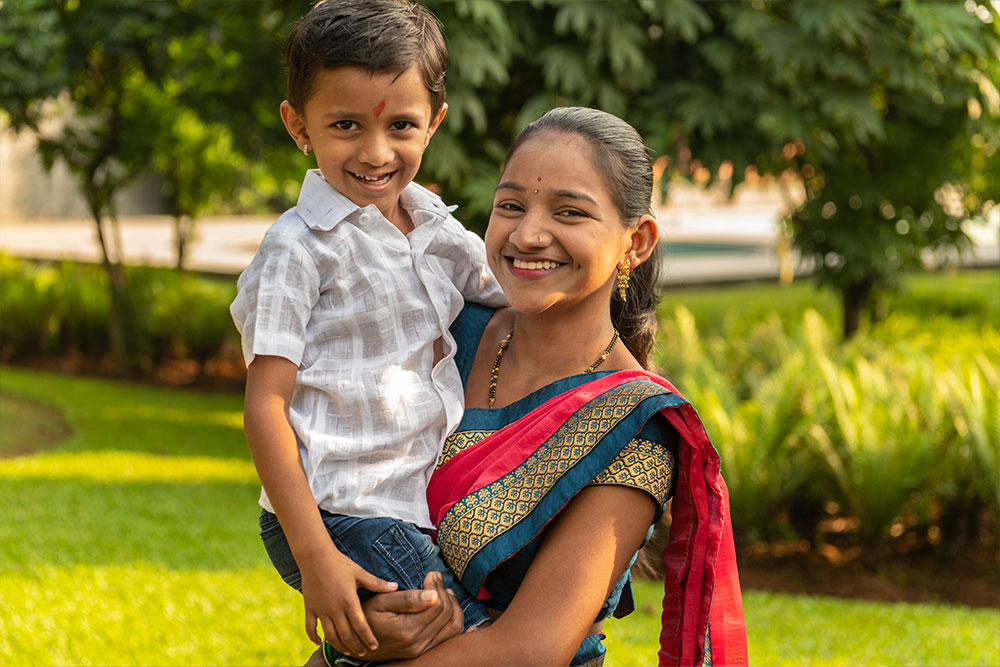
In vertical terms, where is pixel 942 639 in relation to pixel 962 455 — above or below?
below

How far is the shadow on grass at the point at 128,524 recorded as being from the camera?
5062mm

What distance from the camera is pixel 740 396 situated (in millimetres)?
6078

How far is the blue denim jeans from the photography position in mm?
1706

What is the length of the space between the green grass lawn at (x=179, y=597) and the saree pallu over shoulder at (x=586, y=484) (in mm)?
2408

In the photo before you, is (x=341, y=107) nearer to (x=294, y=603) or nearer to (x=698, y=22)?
(x=294, y=603)

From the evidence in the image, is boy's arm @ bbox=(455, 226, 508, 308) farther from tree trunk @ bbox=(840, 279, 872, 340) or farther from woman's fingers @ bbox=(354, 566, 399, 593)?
tree trunk @ bbox=(840, 279, 872, 340)

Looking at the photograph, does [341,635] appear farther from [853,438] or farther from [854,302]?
[854,302]

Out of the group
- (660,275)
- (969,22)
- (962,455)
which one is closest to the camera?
(660,275)

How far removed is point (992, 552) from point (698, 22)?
3.04 metres

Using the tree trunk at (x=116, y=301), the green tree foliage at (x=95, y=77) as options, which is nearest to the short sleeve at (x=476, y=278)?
the green tree foliage at (x=95, y=77)

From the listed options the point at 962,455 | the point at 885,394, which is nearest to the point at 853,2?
the point at 885,394

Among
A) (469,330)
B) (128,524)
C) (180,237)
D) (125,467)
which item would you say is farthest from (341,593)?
(180,237)

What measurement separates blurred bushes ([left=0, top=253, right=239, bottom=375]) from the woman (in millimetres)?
8042

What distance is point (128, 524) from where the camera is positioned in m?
5.53
